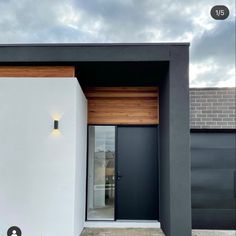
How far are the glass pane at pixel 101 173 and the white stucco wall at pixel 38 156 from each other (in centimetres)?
158

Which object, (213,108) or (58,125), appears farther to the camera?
(213,108)

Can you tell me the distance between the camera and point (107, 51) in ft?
17.0

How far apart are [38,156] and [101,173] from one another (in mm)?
2097

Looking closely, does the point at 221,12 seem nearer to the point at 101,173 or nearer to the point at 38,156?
the point at 38,156

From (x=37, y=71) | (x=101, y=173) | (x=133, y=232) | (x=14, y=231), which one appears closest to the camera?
(x=14, y=231)

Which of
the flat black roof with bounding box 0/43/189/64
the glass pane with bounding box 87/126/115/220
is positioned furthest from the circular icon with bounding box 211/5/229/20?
the glass pane with bounding box 87/126/115/220

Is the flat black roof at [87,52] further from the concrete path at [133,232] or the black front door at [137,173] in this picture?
the concrete path at [133,232]

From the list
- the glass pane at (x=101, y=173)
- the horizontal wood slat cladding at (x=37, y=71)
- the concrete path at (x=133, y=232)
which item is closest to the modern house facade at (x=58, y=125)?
the horizontal wood slat cladding at (x=37, y=71)

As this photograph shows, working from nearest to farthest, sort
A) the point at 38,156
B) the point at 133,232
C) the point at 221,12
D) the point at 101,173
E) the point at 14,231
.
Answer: the point at 14,231 → the point at 38,156 → the point at 221,12 → the point at 133,232 → the point at 101,173

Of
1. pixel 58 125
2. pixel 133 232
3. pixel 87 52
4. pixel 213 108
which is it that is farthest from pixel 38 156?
pixel 213 108

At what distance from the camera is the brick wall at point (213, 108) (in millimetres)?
6863

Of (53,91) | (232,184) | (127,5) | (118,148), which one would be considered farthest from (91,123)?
(232,184)

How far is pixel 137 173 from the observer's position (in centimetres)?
675

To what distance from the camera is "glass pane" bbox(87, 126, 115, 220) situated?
6617mm
